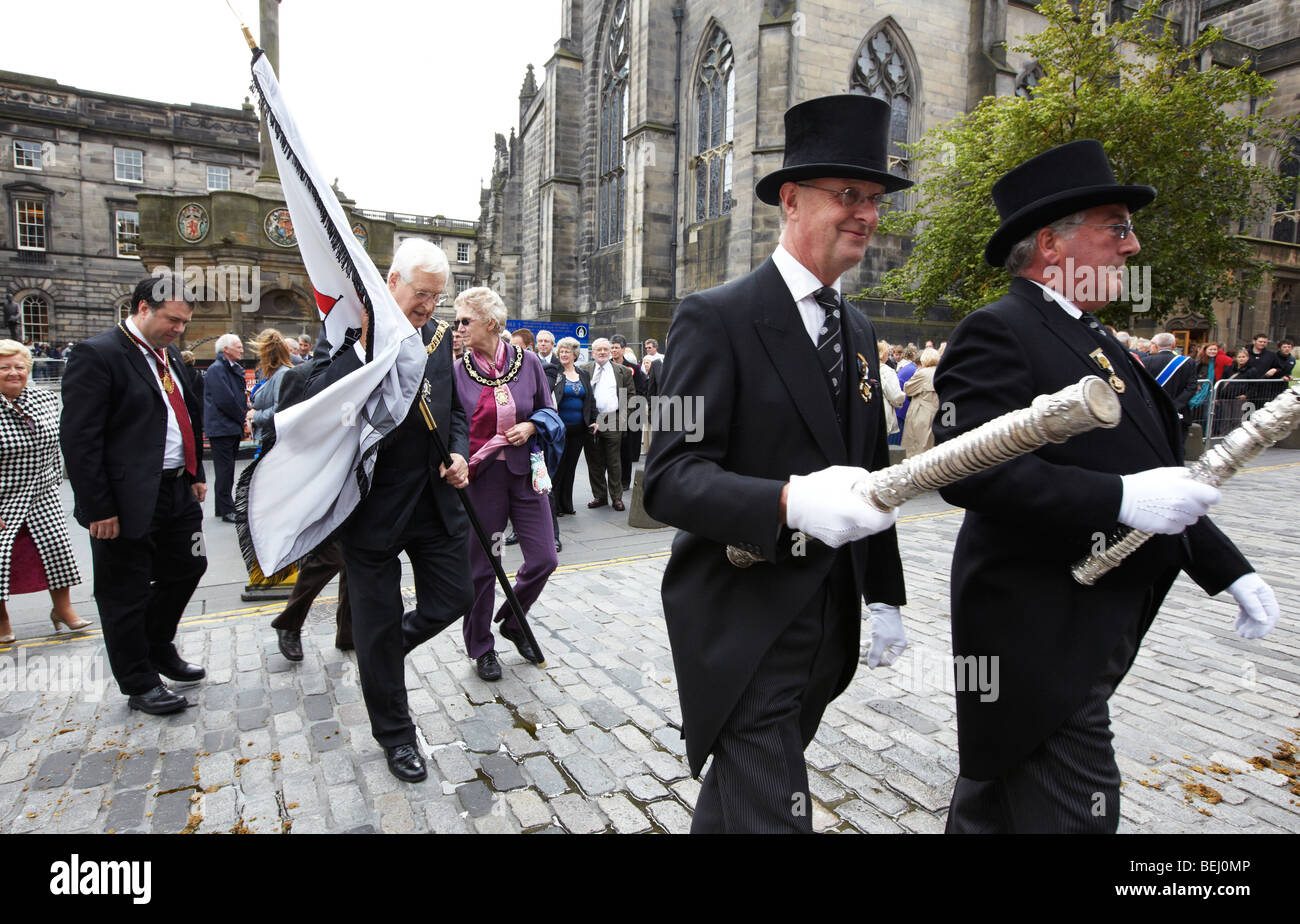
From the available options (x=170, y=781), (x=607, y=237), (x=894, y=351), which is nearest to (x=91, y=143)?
(x=607, y=237)

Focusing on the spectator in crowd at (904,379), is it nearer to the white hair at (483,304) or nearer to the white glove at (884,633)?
the white hair at (483,304)

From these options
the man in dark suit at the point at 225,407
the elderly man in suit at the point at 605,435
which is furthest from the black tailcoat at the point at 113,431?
the elderly man in suit at the point at 605,435

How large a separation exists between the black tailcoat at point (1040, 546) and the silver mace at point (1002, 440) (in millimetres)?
514

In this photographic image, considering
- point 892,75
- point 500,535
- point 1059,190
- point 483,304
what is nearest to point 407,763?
point 500,535

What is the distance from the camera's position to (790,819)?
70.4 inches

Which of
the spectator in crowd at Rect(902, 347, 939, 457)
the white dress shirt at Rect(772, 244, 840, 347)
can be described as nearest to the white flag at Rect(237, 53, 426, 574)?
the white dress shirt at Rect(772, 244, 840, 347)

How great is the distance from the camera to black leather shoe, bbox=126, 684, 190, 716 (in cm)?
398

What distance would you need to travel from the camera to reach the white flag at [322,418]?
127 inches

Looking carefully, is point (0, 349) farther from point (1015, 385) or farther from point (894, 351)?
Answer: point (894, 351)

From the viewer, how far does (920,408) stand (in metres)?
11.6

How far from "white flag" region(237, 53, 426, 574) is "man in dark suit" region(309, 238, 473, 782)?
119 mm

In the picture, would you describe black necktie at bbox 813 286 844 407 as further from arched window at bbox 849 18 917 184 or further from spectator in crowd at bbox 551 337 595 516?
arched window at bbox 849 18 917 184

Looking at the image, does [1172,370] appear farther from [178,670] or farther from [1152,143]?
[178,670]

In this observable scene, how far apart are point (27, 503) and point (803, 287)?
5.59m
